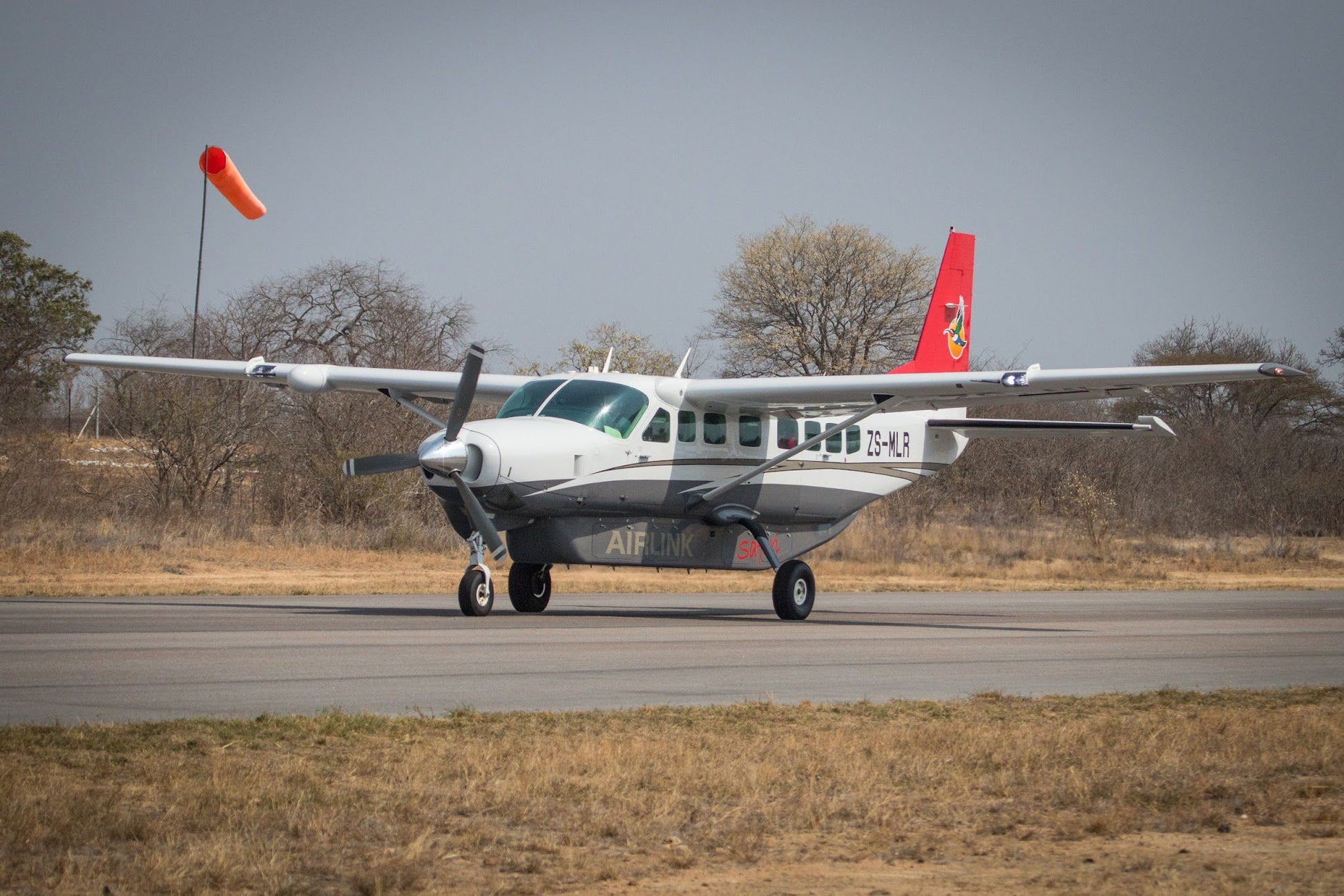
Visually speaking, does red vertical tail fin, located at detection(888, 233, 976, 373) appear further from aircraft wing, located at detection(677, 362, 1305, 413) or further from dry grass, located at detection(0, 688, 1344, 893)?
dry grass, located at detection(0, 688, 1344, 893)

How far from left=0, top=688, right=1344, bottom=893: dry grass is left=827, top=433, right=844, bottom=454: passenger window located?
12.5 m

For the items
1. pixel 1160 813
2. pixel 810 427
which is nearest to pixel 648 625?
pixel 810 427

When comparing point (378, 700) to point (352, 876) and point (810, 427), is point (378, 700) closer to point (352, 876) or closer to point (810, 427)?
point (352, 876)

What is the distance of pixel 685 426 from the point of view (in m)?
19.5

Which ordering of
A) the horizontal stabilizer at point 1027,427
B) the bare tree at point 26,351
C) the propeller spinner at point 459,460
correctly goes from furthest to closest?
the bare tree at point 26,351, the horizontal stabilizer at point 1027,427, the propeller spinner at point 459,460

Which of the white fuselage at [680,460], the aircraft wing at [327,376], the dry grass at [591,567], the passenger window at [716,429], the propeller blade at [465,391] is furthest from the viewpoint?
the dry grass at [591,567]

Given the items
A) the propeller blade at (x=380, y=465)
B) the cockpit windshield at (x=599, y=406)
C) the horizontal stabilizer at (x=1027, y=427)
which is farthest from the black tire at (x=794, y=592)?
the propeller blade at (x=380, y=465)

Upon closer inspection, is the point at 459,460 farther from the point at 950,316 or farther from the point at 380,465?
the point at 950,316

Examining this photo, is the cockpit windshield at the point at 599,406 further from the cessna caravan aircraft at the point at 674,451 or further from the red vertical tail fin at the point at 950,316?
the red vertical tail fin at the point at 950,316

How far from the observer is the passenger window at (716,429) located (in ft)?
65.1

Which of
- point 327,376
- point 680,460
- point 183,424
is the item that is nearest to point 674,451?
point 680,460

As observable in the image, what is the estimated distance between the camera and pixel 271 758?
7293 mm

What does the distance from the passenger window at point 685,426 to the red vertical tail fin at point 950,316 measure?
618 cm

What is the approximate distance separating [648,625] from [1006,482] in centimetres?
3786
